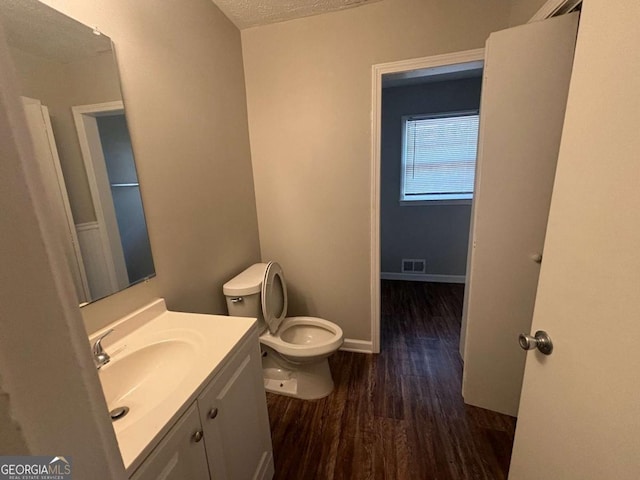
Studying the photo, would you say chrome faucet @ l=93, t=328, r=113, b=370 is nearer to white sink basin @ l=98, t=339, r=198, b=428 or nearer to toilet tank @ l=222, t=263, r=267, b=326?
white sink basin @ l=98, t=339, r=198, b=428

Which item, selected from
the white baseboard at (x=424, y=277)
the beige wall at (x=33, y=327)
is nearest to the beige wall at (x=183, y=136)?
the beige wall at (x=33, y=327)

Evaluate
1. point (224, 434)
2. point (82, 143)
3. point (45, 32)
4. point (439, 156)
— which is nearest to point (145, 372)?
point (224, 434)

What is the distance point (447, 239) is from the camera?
327 cm

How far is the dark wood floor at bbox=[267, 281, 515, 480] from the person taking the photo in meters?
1.31

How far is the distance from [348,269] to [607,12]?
1.67 meters

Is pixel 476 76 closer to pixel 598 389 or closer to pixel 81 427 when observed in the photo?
pixel 598 389

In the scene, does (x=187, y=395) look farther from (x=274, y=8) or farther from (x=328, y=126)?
(x=274, y=8)

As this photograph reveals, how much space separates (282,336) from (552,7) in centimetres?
208

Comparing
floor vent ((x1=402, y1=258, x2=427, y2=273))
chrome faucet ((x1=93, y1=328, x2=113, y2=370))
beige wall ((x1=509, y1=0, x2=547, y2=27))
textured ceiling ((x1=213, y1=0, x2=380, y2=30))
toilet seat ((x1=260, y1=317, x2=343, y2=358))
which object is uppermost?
textured ceiling ((x1=213, y1=0, x2=380, y2=30))

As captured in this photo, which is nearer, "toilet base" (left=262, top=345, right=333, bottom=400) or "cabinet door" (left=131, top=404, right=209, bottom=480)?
"cabinet door" (left=131, top=404, right=209, bottom=480)

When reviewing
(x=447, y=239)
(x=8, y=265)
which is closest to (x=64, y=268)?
(x=8, y=265)

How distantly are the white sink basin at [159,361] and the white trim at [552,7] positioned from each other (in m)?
1.74

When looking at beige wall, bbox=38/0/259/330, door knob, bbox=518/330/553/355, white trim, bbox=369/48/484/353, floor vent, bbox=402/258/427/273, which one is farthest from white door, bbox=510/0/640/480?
floor vent, bbox=402/258/427/273

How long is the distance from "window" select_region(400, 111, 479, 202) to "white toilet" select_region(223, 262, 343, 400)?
2.13 m
